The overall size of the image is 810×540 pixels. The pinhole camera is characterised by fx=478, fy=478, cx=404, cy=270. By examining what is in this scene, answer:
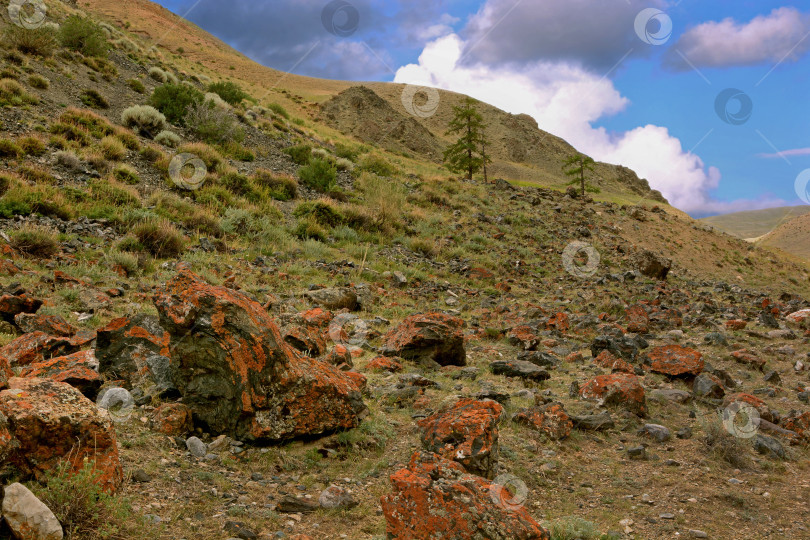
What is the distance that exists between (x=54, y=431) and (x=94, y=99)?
18299 millimetres

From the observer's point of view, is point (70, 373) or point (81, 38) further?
point (81, 38)

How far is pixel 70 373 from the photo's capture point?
3.88 meters

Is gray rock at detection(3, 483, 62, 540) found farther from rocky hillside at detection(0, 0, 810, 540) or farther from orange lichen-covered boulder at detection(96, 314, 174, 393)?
orange lichen-covered boulder at detection(96, 314, 174, 393)

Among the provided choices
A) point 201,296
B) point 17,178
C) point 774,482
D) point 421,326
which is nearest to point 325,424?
point 201,296

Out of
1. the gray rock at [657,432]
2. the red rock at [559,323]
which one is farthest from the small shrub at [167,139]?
the gray rock at [657,432]

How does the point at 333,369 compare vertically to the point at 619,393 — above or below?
below

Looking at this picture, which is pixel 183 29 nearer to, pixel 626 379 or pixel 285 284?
pixel 285 284

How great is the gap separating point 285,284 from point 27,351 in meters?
4.96

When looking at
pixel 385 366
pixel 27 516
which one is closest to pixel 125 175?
pixel 385 366

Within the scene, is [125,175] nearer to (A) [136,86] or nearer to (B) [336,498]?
(A) [136,86]

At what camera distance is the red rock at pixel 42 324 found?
5.30 metres

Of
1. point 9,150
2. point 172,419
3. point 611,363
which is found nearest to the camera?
point 172,419

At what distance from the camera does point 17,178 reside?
32.3ft

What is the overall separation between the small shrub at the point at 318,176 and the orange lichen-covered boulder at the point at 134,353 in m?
12.8
